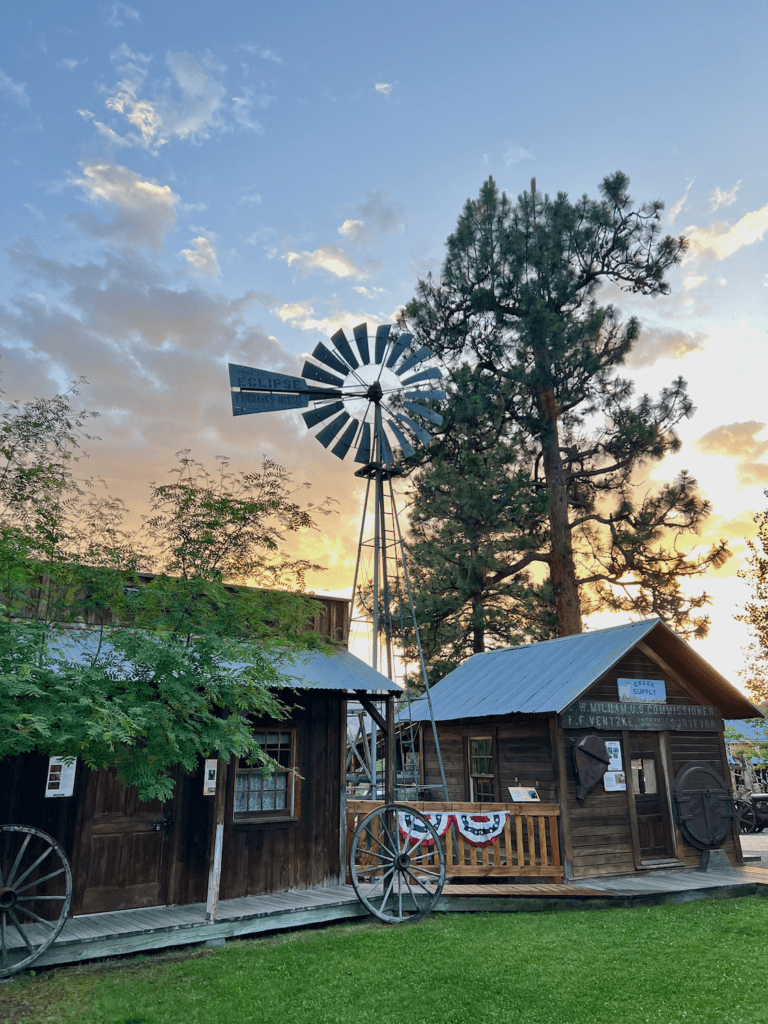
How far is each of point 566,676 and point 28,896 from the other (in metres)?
10.2

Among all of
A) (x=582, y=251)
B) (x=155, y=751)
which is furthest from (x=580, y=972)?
(x=582, y=251)

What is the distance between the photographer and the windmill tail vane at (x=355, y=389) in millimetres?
Result: 16906

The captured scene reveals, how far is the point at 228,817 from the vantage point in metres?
11.5

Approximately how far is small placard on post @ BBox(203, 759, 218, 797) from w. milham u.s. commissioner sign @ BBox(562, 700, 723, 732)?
22.2ft

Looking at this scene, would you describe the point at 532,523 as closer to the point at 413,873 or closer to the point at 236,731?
the point at 413,873

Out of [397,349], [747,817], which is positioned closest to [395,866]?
[397,349]

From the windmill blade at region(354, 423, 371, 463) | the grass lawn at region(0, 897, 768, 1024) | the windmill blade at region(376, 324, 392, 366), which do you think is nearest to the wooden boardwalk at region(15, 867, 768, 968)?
the grass lawn at region(0, 897, 768, 1024)

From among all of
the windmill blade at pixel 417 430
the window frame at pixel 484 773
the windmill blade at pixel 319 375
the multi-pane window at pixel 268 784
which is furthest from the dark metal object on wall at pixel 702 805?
the windmill blade at pixel 319 375

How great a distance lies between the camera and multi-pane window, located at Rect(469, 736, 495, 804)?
1627cm

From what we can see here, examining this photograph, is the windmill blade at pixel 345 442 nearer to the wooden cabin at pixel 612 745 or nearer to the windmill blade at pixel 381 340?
the windmill blade at pixel 381 340

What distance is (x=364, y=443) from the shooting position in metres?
17.5

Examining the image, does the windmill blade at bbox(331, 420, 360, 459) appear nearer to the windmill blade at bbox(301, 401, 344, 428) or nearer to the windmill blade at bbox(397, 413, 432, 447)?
the windmill blade at bbox(301, 401, 344, 428)

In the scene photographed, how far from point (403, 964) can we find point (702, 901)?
22.1 ft

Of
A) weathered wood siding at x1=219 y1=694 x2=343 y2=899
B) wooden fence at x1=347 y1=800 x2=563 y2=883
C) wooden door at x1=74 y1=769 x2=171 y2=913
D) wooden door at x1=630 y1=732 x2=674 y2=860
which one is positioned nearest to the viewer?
wooden door at x1=74 y1=769 x2=171 y2=913
